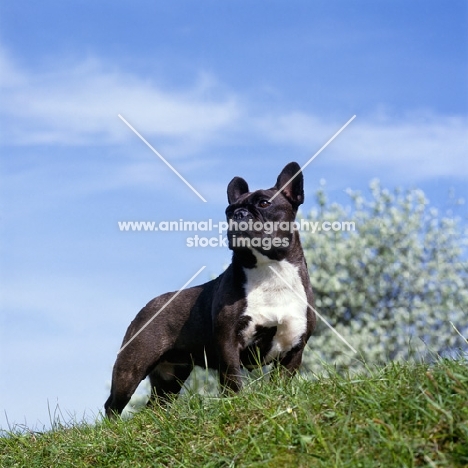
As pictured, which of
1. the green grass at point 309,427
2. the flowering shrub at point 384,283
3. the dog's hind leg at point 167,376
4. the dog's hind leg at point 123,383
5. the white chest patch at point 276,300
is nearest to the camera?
the green grass at point 309,427

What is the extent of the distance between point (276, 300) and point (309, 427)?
2786mm

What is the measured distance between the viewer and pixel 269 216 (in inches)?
300

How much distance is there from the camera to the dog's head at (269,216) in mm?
7500

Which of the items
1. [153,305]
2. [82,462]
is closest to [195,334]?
[153,305]

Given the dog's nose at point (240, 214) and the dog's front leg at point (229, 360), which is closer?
the dog's front leg at point (229, 360)

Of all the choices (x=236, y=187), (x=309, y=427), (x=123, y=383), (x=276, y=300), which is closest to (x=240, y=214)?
(x=236, y=187)

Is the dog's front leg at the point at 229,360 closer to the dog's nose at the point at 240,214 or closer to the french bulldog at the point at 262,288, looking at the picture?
the french bulldog at the point at 262,288

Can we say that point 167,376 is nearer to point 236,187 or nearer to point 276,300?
point 276,300

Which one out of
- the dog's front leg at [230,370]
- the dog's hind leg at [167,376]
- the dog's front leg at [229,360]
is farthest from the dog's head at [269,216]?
the dog's hind leg at [167,376]

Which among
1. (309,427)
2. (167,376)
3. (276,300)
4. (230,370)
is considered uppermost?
(276,300)

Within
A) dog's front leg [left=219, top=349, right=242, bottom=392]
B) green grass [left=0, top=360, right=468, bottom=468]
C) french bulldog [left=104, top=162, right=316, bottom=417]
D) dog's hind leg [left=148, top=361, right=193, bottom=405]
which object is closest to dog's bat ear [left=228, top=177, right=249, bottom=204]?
french bulldog [left=104, top=162, right=316, bottom=417]

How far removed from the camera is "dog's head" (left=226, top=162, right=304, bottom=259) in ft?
24.6

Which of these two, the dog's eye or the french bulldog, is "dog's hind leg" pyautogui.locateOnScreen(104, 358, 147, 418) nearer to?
the french bulldog

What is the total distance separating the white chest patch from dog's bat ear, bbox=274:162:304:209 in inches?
26.2
